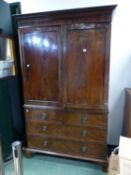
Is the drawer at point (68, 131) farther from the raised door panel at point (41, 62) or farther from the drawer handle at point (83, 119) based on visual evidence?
the raised door panel at point (41, 62)

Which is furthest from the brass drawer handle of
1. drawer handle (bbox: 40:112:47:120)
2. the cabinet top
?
the cabinet top

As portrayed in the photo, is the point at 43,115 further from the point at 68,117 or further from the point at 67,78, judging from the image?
the point at 67,78

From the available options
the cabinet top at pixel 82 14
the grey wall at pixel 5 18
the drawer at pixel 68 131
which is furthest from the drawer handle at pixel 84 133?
the grey wall at pixel 5 18

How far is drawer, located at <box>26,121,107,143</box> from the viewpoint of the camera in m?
1.95

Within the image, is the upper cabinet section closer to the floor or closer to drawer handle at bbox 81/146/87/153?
drawer handle at bbox 81/146/87/153

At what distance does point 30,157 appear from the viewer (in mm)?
2275

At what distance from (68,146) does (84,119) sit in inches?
17.2

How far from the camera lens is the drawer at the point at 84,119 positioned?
6.26 ft

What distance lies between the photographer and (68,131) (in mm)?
2053

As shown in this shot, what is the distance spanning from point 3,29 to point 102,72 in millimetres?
1383

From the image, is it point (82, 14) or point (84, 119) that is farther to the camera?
point (84, 119)

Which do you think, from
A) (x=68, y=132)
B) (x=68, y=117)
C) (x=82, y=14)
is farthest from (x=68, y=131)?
(x=82, y=14)

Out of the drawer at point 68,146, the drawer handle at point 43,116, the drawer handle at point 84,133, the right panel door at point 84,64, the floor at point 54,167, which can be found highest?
the right panel door at point 84,64

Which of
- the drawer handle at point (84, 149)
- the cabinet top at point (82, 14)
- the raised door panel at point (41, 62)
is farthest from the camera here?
the drawer handle at point (84, 149)
